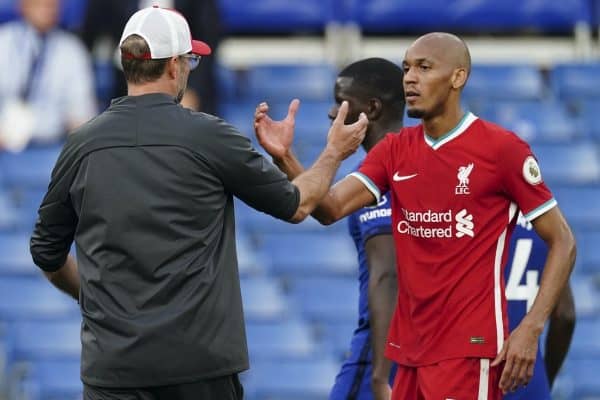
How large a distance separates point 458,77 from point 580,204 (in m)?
5.83

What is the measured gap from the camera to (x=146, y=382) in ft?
14.8

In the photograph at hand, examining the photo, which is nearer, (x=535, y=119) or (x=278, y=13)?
(x=535, y=119)

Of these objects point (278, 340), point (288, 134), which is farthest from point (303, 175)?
point (278, 340)

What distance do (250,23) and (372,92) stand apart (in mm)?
6238

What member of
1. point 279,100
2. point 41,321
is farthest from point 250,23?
point 41,321

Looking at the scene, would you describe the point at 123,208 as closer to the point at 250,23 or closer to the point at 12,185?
the point at 12,185

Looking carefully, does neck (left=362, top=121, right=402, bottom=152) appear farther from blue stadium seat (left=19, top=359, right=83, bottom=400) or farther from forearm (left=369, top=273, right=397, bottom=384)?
blue stadium seat (left=19, top=359, right=83, bottom=400)

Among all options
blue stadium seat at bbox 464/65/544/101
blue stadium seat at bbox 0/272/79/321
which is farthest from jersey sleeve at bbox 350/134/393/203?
blue stadium seat at bbox 464/65/544/101

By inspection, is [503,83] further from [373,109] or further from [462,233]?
[462,233]

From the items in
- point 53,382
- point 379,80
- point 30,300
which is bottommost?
point 53,382

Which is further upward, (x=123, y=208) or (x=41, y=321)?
(x=123, y=208)

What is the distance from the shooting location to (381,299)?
5.45 metres

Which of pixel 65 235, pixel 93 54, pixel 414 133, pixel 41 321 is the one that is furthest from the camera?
pixel 93 54

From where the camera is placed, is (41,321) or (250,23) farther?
(250,23)
